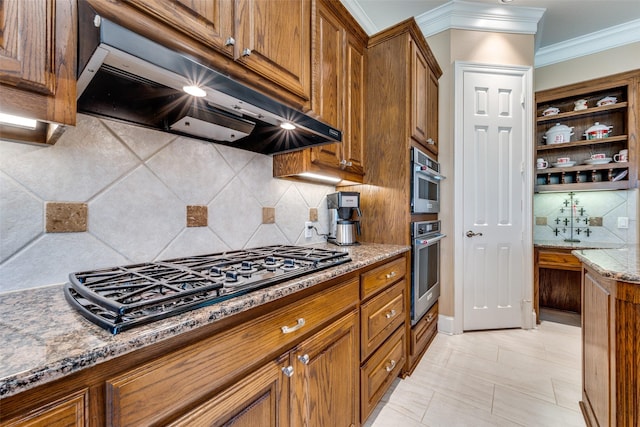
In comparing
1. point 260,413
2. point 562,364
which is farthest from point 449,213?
point 260,413

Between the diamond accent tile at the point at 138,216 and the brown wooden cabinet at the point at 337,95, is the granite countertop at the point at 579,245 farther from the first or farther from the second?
the diamond accent tile at the point at 138,216

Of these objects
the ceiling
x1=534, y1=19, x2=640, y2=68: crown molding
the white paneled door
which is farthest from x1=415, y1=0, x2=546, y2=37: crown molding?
x1=534, y1=19, x2=640, y2=68: crown molding

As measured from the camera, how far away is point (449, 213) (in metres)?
2.62

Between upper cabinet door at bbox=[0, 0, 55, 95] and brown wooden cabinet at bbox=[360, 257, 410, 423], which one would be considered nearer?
upper cabinet door at bbox=[0, 0, 55, 95]

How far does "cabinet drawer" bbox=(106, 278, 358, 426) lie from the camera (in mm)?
521

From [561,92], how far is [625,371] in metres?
2.95

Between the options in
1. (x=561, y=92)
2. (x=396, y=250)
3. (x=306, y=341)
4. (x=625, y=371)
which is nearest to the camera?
(x=306, y=341)

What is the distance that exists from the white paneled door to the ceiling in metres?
0.54

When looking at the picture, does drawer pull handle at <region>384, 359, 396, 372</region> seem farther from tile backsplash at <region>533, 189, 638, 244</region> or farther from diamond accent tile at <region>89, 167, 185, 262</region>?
tile backsplash at <region>533, 189, 638, 244</region>

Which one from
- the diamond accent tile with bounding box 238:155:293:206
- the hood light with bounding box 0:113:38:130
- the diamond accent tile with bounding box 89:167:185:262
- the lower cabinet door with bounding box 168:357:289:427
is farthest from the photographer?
the diamond accent tile with bounding box 238:155:293:206

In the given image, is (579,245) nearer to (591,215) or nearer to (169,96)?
(591,215)

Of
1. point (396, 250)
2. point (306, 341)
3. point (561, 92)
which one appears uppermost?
point (561, 92)

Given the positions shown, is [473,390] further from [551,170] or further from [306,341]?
[551,170]

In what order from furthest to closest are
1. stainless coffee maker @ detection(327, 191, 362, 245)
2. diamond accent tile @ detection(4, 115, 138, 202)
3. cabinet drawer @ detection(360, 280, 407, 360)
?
stainless coffee maker @ detection(327, 191, 362, 245) → cabinet drawer @ detection(360, 280, 407, 360) → diamond accent tile @ detection(4, 115, 138, 202)
